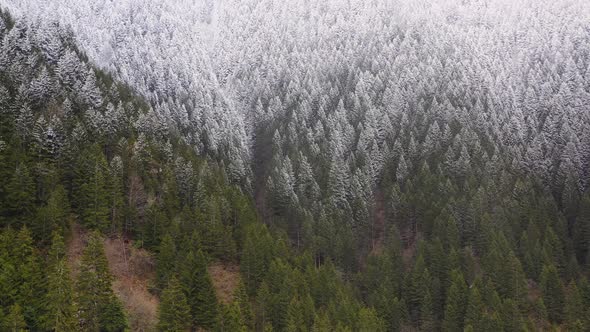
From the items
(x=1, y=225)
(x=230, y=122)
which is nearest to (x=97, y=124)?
(x=1, y=225)

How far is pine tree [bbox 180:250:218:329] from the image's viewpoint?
6456 cm

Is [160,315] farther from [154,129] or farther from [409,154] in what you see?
[409,154]

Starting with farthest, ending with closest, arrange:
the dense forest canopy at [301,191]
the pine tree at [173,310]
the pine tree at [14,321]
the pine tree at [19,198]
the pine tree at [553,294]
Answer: the pine tree at [553,294], the pine tree at [19,198], the dense forest canopy at [301,191], the pine tree at [173,310], the pine tree at [14,321]

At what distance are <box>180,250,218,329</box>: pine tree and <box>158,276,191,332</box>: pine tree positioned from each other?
12.3 ft

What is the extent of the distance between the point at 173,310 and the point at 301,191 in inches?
2871

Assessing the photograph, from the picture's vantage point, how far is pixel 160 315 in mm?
58281

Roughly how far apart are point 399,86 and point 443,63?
87.9 feet

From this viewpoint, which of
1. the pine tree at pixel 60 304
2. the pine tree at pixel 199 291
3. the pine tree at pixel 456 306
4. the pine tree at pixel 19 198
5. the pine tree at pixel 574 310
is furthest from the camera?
the pine tree at pixel 574 310

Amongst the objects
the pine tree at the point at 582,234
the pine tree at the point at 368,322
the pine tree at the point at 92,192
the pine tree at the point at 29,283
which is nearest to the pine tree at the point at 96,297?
the pine tree at the point at 29,283

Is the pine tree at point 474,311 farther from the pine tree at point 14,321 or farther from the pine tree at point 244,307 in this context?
the pine tree at point 14,321

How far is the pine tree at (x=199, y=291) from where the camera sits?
6456 cm

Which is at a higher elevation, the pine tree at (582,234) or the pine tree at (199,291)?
the pine tree at (582,234)

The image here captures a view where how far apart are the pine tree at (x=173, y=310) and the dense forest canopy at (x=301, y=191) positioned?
0.70ft

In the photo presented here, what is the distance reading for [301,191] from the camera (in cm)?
12912
